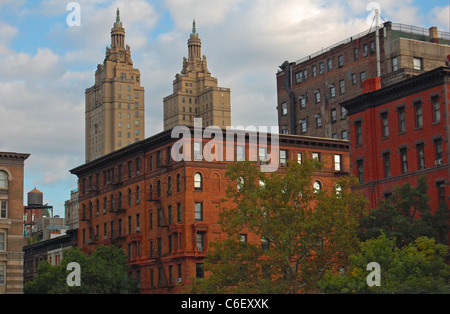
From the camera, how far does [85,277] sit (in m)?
86.0

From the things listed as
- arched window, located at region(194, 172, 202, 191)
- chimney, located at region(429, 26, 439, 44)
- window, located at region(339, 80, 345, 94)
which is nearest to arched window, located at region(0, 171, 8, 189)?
arched window, located at region(194, 172, 202, 191)

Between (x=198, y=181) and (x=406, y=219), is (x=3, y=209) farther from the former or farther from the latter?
(x=406, y=219)

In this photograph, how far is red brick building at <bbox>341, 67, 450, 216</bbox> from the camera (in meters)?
65.2

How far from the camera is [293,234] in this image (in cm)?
6044

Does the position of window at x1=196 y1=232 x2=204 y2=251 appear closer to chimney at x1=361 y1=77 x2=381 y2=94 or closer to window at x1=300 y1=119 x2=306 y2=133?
chimney at x1=361 y1=77 x2=381 y2=94

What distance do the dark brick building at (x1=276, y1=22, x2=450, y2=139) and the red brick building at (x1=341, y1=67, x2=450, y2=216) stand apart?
2399 cm

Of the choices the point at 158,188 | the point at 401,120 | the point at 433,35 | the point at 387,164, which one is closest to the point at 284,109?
the point at 433,35

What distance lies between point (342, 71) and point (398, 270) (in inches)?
2306

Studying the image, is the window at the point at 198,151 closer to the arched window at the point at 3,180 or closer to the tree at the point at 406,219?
the arched window at the point at 3,180

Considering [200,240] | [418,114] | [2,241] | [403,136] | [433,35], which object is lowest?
[200,240]

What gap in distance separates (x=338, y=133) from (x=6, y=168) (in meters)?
41.3

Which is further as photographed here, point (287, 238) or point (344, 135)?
point (344, 135)

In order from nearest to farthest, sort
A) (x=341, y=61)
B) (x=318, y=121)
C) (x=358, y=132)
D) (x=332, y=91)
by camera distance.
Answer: (x=358, y=132) < (x=341, y=61) < (x=332, y=91) < (x=318, y=121)
